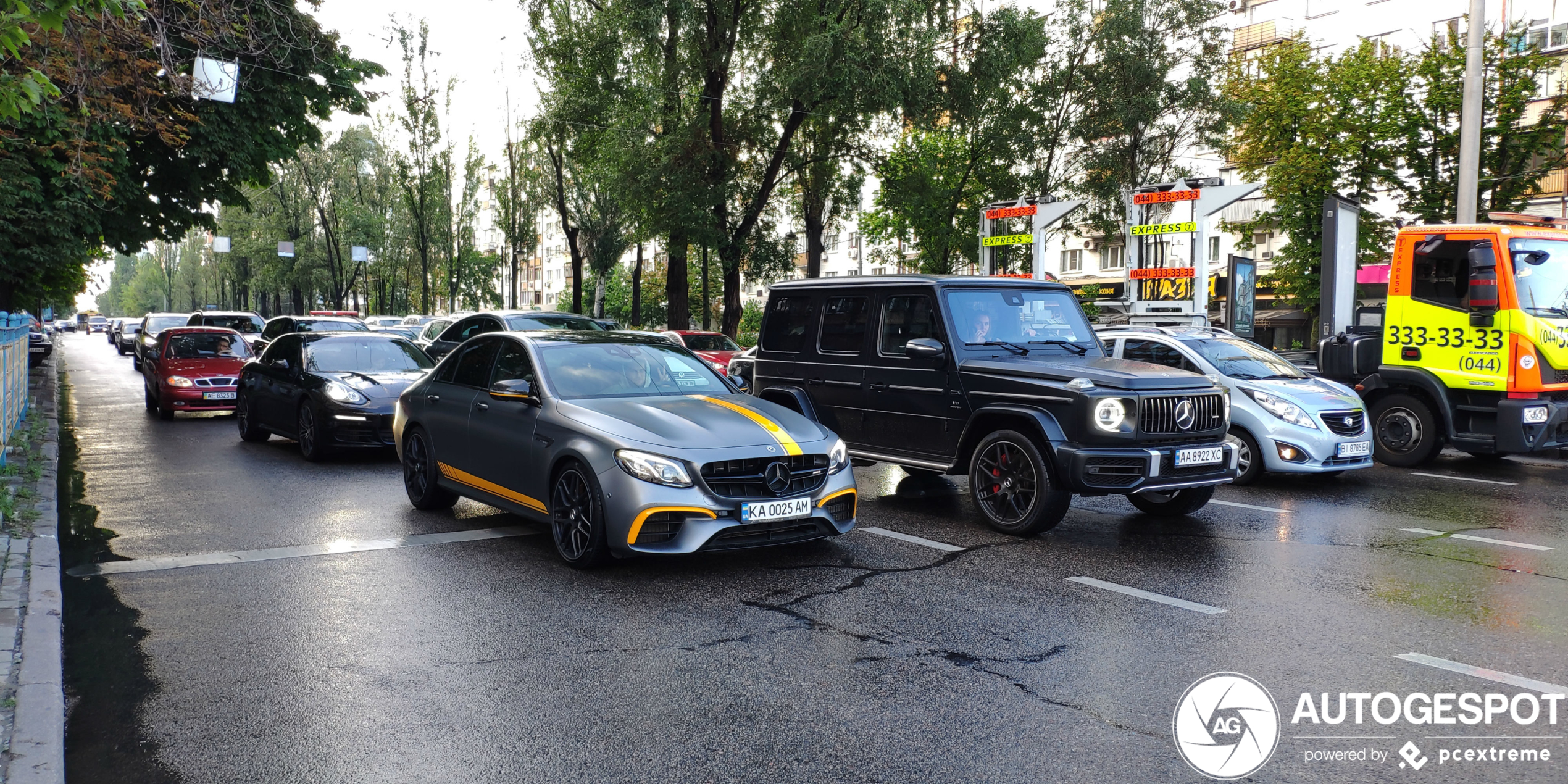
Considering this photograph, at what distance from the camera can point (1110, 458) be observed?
25.8 feet

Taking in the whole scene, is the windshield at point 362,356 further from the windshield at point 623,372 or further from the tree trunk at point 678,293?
the tree trunk at point 678,293

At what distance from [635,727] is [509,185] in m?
51.5

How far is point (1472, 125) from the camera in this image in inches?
671

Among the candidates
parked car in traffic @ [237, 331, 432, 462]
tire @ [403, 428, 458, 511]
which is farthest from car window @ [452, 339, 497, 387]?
parked car in traffic @ [237, 331, 432, 462]

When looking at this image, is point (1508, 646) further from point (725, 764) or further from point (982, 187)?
point (982, 187)

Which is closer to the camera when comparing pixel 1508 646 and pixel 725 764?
pixel 725 764

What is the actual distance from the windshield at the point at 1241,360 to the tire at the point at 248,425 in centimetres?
1132

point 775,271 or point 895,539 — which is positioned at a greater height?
point 775,271

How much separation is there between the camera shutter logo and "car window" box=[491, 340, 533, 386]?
4867 millimetres

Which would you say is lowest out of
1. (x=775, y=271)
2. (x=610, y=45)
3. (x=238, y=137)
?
(x=775, y=271)

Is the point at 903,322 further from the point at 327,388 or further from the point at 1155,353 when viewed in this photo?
the point at 327,388

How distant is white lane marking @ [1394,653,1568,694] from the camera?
16.2ft

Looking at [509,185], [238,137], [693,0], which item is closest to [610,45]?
[693,0]

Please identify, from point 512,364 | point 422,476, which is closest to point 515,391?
point 512,364
